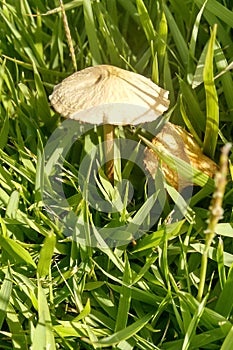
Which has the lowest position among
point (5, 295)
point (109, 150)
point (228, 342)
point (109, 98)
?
point (228, 342)

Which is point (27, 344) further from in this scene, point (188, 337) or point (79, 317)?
point (188, 337)

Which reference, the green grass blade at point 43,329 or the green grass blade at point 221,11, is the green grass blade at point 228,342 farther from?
the green grass blade at point 221,11

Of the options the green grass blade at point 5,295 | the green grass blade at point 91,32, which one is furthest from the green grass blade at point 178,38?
the green grass blade at point 5,295

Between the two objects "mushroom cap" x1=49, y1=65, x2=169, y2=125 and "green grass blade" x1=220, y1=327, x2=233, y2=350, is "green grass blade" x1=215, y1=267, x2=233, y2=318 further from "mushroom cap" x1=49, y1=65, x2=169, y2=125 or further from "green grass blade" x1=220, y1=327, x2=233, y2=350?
"mushroom cap" x1=49, y1=65, x2=169, y2=125

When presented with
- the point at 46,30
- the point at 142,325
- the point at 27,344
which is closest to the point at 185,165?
the point at 142,325

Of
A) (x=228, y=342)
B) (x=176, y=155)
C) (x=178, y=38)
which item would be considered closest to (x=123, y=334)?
(x=228, y=342)

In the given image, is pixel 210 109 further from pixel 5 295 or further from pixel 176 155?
pixel 5 295
